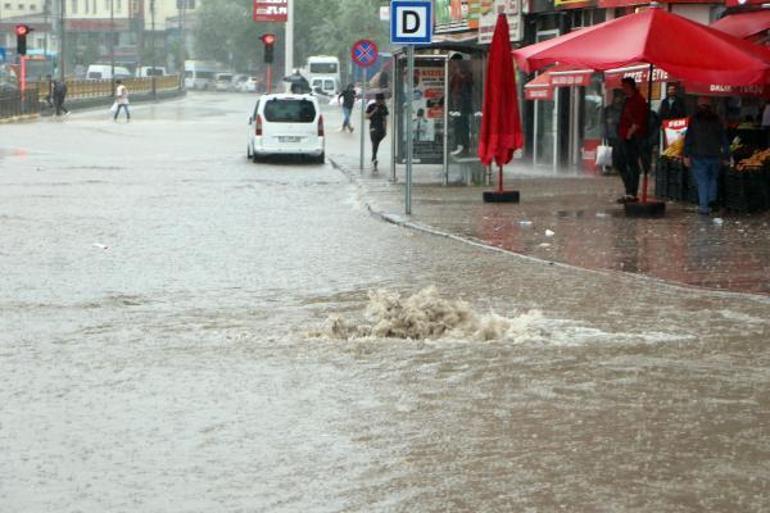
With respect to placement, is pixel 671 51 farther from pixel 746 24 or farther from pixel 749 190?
pixel 746 24

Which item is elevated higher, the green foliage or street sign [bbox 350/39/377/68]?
the green foliage

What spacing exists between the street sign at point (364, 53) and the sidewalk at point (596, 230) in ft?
23.6

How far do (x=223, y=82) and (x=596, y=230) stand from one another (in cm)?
11896

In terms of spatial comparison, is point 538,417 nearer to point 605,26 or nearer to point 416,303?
point 416,303

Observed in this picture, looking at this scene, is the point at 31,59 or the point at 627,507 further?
the point at 31,59

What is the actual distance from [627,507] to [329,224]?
13.8m

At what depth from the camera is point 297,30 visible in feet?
434

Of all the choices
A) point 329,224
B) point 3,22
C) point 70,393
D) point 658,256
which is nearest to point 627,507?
point 70,393

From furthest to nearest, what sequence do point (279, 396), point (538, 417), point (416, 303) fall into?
point (416, 303) < point (279, 396) < point (538, 417)

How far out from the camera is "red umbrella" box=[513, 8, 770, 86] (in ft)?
65.0

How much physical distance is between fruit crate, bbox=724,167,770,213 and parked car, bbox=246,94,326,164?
16.8 m

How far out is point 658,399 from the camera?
8.91 m

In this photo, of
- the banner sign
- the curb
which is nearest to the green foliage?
the banner sign

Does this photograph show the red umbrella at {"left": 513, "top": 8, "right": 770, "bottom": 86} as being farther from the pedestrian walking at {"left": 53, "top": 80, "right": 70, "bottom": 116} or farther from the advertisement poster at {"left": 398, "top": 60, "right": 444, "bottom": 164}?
the pedestrian walking at {"left": 53, "top": 80, "right": 70, "bottom": 116}
